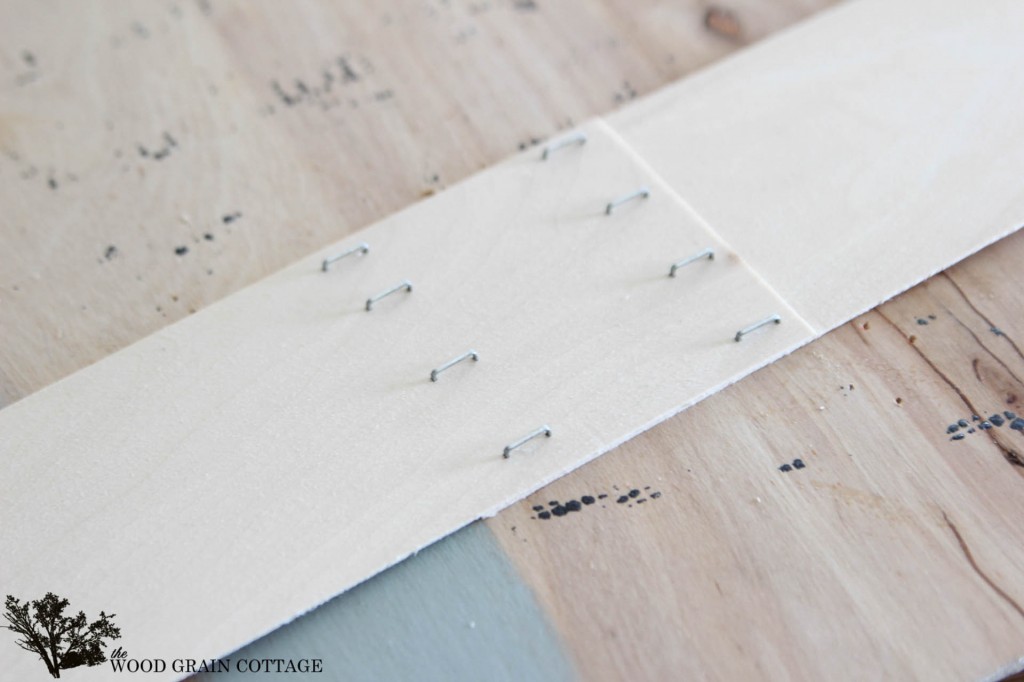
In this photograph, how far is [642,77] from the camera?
1.54 metres

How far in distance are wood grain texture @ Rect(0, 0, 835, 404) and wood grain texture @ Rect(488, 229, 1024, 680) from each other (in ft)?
1.80

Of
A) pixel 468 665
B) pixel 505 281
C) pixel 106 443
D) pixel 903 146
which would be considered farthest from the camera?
pixel 903 146

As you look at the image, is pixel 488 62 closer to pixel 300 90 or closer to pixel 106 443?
pixel 300 90

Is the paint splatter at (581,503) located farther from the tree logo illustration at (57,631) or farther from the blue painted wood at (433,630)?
the tree logo illustration at (57,631)

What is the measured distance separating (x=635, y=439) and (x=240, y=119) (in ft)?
2.68

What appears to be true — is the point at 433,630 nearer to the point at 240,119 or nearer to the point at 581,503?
the point at 581,503

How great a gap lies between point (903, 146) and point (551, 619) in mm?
838

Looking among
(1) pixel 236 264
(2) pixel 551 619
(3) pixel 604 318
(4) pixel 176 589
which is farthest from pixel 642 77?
(4) pixel 176 589

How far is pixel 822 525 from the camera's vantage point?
1087 millimetres

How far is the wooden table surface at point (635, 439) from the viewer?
1.03m

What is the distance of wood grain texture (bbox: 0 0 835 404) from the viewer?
1.33 meters

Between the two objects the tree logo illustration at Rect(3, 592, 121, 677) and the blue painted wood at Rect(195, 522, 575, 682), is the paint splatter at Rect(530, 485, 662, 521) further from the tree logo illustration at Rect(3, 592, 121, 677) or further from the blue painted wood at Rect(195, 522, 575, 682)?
the tree logo illustration at Rect(3, 592, 121, 677)

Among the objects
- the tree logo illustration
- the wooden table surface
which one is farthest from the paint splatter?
the tree logo illustration

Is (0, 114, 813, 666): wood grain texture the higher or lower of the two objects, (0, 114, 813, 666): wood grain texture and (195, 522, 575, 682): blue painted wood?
the higher
